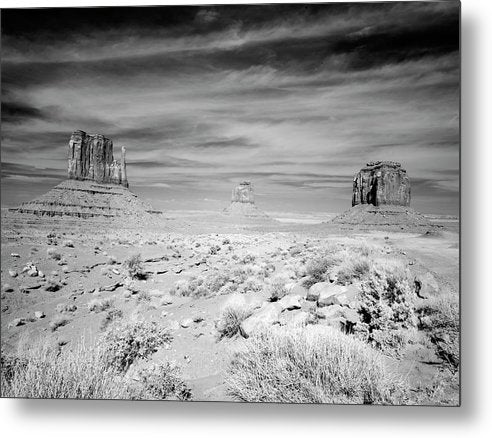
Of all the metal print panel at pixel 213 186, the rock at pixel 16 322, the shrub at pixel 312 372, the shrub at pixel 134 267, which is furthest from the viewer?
the shrub at pixel 134 267

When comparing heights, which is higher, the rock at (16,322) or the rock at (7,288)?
the rock at (7,288)

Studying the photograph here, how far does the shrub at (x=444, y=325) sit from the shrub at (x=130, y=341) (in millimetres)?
2465

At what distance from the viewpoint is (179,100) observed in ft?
13.6

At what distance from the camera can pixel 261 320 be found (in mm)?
3898

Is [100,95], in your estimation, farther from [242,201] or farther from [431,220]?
[431,220]

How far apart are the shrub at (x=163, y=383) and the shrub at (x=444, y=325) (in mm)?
2310

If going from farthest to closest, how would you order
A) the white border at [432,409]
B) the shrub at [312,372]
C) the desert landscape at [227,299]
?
the white border at [432,409], the desert landscape at [227,299], the shrub at [312,372]

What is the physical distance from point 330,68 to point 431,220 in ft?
5.88

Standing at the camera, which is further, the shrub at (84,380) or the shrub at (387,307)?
the shrub at (84,380)

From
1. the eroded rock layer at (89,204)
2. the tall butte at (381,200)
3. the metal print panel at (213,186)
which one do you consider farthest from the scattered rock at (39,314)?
the tall butte at (381,200)

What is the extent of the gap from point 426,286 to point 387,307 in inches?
17.3

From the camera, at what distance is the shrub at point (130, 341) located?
3885 mm

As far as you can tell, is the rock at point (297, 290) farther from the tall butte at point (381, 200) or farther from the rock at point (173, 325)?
the rock at point (173, 325)

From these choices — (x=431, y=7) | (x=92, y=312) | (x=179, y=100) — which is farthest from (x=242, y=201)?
(x=431, y=7)
